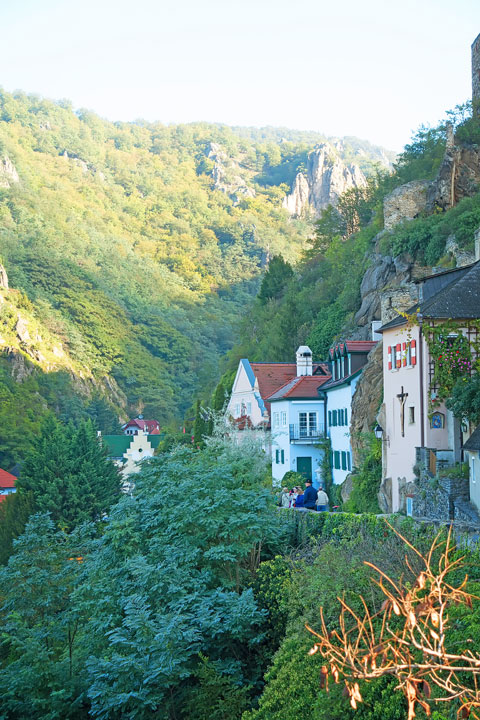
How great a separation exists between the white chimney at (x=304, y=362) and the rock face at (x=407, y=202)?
376 inches

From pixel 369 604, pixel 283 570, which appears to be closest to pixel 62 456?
pixel 283 570

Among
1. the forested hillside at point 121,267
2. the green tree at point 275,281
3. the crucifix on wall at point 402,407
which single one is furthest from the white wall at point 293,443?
the forested hillside at point 121,267

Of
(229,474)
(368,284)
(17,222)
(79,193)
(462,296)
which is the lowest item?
(229,474)

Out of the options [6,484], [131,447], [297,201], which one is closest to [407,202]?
[131,447]

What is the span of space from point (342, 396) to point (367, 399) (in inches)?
176

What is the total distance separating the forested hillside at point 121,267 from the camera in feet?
384

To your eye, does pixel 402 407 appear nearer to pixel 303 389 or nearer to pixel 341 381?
pixel 341 381

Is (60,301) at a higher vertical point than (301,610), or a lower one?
higher

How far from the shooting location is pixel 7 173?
159125 mm

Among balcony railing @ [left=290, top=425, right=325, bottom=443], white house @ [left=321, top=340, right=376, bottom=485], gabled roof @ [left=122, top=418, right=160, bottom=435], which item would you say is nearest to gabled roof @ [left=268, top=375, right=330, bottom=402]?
white house @ [left=321, top=340, right=376, bottom=485]

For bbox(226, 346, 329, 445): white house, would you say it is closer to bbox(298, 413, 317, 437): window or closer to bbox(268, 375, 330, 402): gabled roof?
bbox(268, 375, 330, 402): gabled roof

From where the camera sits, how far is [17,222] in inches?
5674

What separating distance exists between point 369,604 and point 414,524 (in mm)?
3709

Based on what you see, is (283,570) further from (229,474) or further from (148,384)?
(148,384)
